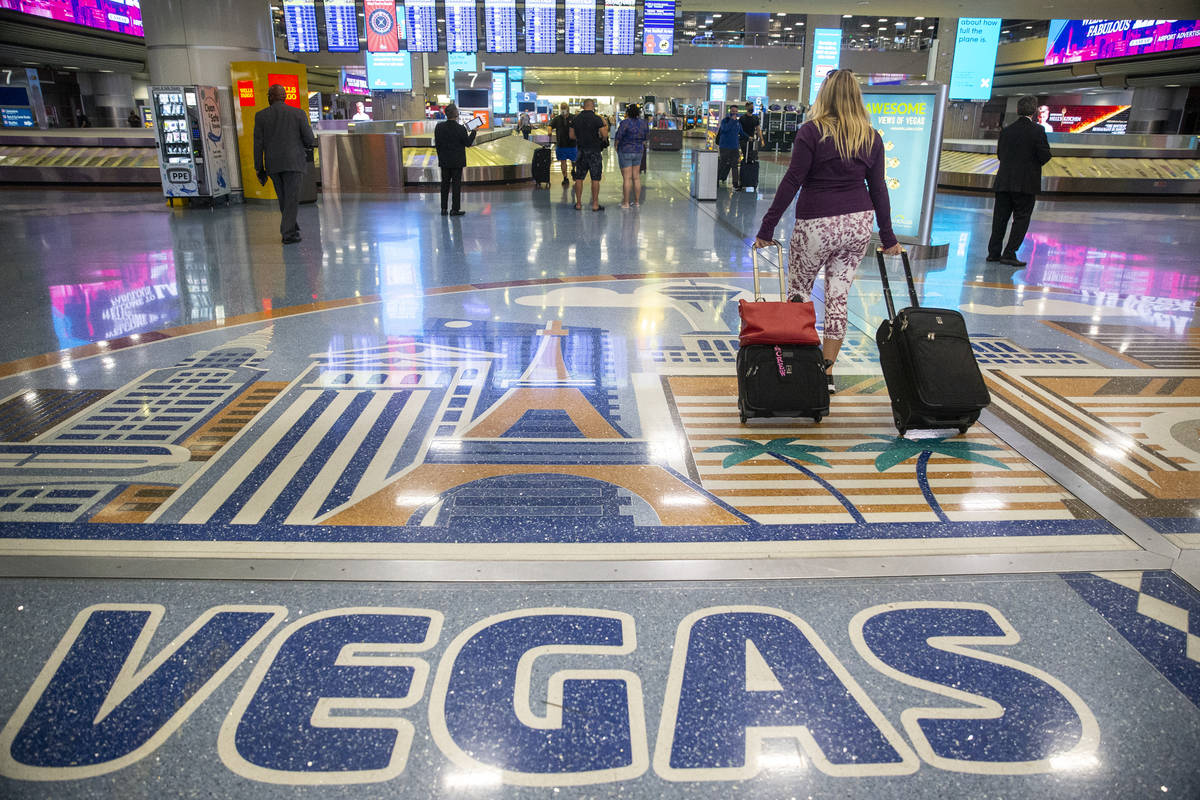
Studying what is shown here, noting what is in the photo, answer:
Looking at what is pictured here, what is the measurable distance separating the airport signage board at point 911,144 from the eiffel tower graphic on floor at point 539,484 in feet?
17.0

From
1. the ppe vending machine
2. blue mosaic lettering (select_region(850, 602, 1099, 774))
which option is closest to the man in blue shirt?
the ppe vending machine

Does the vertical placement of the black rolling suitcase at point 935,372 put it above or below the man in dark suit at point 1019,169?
below

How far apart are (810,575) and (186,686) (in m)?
1.78

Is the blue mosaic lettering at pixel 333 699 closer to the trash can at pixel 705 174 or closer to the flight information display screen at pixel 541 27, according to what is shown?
the trash can at pixel 705 174

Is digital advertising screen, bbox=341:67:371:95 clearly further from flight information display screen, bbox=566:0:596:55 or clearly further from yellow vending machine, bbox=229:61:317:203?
yellow vending machine, bbox=229:61:317:203

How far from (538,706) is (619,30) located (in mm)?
20953

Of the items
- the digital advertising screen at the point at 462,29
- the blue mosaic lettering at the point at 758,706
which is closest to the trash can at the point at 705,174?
the digital advertising screen at the point at 462,29

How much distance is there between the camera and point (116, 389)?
396 centimetres

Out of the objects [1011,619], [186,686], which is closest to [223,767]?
[186,686]

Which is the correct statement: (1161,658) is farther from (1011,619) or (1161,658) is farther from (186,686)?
(186,686)

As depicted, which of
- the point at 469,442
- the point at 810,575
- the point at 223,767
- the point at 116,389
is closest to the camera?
the point at 223,767

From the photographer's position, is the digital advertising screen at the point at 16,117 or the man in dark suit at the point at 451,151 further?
the digital advertising screen at the point at 16,117

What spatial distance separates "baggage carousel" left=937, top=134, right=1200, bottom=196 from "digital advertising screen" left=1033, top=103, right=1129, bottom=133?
21.4 metres

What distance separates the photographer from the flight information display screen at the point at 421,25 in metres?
17.1
